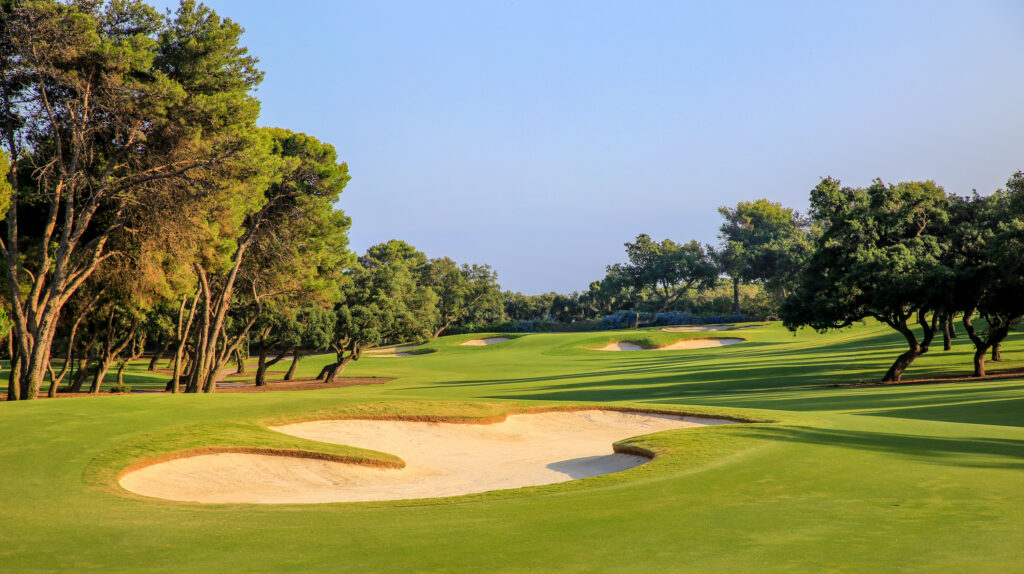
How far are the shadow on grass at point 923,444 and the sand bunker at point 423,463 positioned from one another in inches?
114

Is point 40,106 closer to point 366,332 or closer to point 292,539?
point 292,539

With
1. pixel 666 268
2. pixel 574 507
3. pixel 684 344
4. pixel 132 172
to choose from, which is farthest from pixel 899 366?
pixel 666 268

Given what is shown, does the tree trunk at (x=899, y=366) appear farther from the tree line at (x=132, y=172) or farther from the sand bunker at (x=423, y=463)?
the tree line at (x=132, y=172)

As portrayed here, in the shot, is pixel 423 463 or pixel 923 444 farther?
pixel 423 463

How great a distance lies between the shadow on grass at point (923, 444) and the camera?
11.1 metres

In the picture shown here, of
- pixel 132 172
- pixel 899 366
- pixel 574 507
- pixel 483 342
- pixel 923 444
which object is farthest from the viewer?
pixel 483 342

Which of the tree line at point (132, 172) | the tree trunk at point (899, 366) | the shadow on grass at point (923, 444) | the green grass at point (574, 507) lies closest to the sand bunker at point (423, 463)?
the green grass at point (574, 507)

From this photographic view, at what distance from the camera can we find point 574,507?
8.77 m

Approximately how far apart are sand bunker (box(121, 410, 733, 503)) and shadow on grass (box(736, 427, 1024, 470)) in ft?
9.47

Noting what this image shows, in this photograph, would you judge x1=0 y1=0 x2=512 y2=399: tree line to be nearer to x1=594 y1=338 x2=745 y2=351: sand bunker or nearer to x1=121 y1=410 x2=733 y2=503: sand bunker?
x1=121 y1=410 x2=733 y2=503: sand bunker

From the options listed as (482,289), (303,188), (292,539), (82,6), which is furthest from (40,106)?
(482,289)

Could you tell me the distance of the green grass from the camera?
6.46 meters

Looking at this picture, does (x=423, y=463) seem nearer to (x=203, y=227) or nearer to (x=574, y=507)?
(x=574, y=507)

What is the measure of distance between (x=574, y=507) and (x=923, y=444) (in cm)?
756
